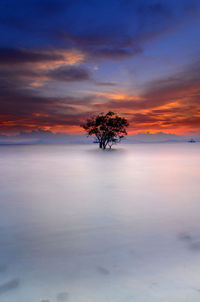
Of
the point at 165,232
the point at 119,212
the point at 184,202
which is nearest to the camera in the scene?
the point at 165,232

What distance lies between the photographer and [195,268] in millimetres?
3625

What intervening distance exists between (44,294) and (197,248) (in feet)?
9.55

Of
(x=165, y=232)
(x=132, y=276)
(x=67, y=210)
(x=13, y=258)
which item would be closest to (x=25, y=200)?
(x=67, y=210)

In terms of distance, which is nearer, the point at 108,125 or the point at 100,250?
the point at 100,250

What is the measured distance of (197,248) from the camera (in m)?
4.36

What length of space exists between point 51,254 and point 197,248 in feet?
9.01

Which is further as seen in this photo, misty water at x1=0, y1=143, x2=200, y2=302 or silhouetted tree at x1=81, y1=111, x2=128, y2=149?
silhouetted tree at x1=81, y1=111, x2=128, y2=149

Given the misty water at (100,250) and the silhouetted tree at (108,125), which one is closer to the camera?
the misty water at (100,250)

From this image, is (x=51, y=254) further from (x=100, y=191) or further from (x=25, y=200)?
(x=100, y=191)

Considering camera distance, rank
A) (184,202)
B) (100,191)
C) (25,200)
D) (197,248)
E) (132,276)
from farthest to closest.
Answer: (100,191) → (25,200) → (184,202) → (197,248) → (132,276)

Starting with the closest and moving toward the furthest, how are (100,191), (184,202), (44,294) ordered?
1. (44,294)
2. (184,202)
3. (100,191)

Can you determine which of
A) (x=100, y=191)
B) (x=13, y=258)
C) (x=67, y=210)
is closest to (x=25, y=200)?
(x=67, y=210)

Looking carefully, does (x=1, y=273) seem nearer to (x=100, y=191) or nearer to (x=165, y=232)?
(x=165, y=232)

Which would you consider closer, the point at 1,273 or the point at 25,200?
the point at 1,273
